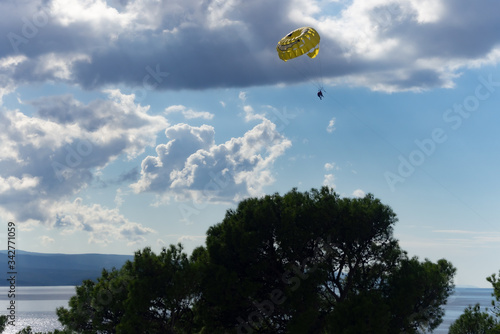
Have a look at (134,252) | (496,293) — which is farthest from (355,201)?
(134,252)

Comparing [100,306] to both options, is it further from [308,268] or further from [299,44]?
[299,44]

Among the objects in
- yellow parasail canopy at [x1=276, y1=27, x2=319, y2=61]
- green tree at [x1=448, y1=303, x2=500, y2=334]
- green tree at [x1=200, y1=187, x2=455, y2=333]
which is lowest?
green tree at [x1=448, y1=303, x2=500, y2=334]

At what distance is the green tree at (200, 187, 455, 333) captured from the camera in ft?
123

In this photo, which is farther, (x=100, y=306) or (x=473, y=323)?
(x=473, y=323)

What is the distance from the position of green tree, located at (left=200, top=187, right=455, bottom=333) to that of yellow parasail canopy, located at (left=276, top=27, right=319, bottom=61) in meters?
13.5

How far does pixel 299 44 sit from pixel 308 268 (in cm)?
1942

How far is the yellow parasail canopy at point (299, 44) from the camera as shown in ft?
152

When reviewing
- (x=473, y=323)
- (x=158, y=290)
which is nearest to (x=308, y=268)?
(x=158, y=290)

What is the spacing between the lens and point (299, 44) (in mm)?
46250

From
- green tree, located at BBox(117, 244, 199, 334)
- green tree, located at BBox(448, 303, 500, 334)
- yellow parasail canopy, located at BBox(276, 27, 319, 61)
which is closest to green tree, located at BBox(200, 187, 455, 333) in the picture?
green tree, located at BBox(117, 244, 199, 334)

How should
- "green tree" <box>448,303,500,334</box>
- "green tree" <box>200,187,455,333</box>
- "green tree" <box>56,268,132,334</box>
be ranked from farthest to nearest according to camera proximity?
"green tree" <box>448,303,500,334</box> < "green tree" <box>56,268,132,334</box> < "green tree" <box>200,187,455,333</box>

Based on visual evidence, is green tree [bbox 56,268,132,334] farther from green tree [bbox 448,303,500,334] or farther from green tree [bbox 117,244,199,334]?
green tree [bbox 448,303,500,334]

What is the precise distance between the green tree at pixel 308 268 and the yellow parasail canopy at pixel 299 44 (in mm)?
13461

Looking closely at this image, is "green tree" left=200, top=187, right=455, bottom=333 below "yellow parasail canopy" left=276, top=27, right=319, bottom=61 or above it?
below
